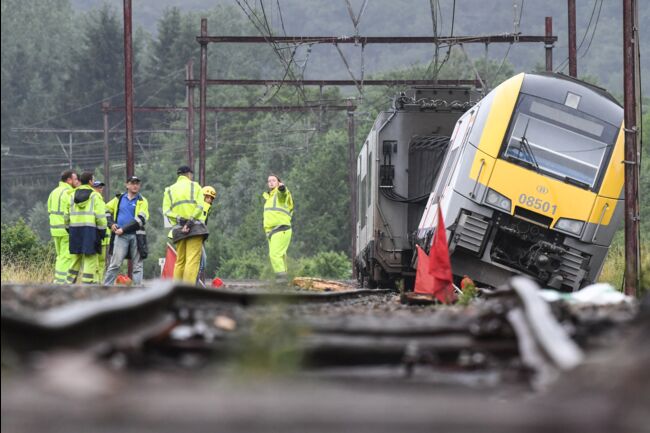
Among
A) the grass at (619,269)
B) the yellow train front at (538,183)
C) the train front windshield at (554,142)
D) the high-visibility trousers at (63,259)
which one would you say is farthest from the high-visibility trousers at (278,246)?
the train front windshield at (554,142)

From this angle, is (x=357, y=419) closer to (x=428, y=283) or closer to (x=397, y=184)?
(x=428, y=283)

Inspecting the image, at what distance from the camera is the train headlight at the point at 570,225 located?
617 inches

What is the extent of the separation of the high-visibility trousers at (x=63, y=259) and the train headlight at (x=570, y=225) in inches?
267

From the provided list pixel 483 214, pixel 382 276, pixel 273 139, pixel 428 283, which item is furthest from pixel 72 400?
pixel 273 139

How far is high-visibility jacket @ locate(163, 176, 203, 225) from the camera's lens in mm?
17281

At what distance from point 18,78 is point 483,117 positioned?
324 feet

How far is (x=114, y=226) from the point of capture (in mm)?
18672

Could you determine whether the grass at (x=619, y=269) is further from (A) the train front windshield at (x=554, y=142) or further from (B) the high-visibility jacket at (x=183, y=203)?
(B) the high-visibility jacket at (x=183, y=203)

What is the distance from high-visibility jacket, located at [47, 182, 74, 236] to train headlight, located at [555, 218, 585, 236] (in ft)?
22.4

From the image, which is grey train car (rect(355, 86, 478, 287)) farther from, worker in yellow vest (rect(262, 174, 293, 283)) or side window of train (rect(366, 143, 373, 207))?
worker in yellow vest (rect(262, 174, 293, 283))

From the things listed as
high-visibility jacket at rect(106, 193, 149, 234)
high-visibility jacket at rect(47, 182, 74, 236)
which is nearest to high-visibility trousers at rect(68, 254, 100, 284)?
high-visibility jacket at rect(47, 182, 74, 236)

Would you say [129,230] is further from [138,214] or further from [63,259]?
[63,259]

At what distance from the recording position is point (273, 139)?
284 feet

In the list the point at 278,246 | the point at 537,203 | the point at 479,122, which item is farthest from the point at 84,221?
the point at 537,203
